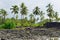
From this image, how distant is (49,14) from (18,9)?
853 centimetres

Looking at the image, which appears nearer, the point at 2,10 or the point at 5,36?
the point at 5,36

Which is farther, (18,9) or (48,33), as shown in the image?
(18,9)

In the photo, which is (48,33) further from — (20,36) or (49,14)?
(49,14)

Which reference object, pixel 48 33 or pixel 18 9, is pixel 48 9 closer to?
pixel 18 9

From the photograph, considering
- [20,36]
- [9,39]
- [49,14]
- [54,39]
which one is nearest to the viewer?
[9,39]

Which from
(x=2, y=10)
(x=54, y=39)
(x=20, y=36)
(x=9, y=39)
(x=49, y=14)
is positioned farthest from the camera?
(x=2, y=10)

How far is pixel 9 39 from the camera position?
17.3 meters

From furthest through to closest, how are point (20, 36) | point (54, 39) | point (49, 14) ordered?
point (49, 14) → point (54, 39) → point (20, 36)

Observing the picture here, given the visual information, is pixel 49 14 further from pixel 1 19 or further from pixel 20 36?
pixel 20 36

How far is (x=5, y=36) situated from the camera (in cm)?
1777

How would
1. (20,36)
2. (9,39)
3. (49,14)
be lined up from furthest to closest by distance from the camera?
(49,14), (20,36), (9,39)

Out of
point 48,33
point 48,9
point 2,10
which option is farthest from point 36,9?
point 48,33

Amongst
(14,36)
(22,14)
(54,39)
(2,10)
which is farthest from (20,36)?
(2,10)

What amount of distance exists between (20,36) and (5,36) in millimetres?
1420
